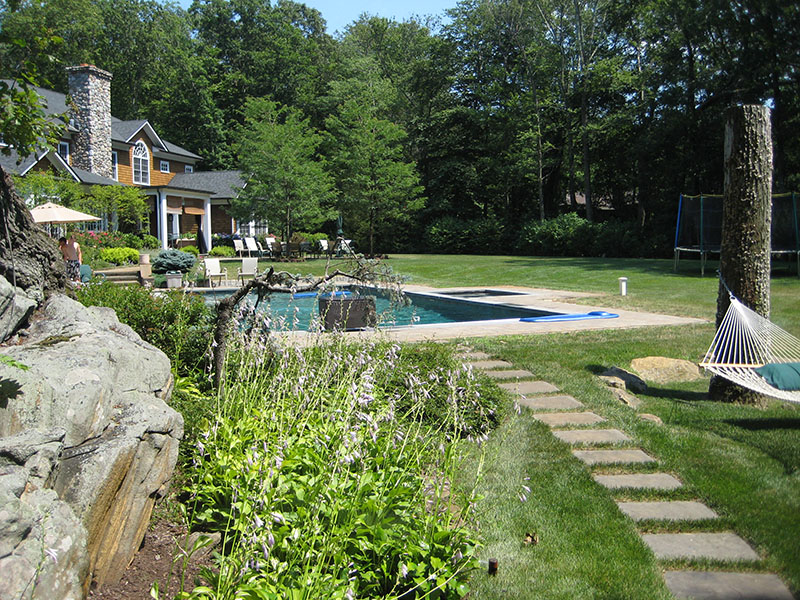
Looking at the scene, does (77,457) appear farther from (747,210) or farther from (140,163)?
(140,163)

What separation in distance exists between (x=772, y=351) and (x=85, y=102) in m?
30.1

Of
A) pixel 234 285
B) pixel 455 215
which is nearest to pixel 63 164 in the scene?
pixel 234 285

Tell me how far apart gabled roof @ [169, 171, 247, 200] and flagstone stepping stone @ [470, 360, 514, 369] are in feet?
98.7

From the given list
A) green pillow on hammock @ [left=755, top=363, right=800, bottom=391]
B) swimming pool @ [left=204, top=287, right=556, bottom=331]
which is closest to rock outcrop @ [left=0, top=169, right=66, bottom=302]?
green pillow on hammock @ [left=755, top=363, right=800, bottom=391]

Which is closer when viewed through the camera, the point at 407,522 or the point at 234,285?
the point at 407,522

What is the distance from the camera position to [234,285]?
17625 millimetres

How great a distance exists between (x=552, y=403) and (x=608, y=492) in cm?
164

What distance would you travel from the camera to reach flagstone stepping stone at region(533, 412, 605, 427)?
4785 mm

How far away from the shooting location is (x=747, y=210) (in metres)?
5.42

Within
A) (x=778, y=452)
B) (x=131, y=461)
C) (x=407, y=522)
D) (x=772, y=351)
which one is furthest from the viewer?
(x=772, y=351)

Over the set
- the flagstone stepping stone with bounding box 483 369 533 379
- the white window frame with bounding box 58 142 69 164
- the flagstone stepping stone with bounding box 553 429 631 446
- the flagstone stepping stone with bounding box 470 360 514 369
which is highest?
the white window frame with bounding box 58 142 69 164

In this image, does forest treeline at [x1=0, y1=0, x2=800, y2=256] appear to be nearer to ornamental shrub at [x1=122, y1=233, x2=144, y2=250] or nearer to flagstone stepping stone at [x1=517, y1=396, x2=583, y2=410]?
ornamental shrub at [x1=122, y1=233, x2=144, y2=250]

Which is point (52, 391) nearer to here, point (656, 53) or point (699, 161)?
point (699, 161)

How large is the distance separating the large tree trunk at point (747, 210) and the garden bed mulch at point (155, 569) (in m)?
4.69
